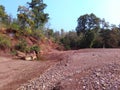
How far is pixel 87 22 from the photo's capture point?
40469mm

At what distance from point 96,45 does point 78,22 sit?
539 cm

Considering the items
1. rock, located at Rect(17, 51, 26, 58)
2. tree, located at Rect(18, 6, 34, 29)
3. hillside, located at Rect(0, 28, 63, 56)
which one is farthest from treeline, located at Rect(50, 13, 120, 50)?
rock, located at Rect(17, 51, 26, 58)

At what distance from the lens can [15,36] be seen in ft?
99.1

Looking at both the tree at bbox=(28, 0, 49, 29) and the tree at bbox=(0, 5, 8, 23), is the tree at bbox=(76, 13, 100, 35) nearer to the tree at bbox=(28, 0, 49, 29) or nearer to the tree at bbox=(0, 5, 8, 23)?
the tree at bbox=(28, 0, 49, 29)

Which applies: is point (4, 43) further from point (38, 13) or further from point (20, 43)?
point (38, 13)

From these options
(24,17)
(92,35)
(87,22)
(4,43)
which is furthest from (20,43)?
(87,22)

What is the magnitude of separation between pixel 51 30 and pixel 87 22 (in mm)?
4748

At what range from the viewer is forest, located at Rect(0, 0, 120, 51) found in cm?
3134

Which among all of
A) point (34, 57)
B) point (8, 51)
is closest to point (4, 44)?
point (8, 51)

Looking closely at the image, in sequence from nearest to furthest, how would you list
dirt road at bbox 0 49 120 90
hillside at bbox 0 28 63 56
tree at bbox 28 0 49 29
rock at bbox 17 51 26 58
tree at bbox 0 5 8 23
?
dirt road at bbox 0 49 120 90
rock at bbox 17 51 26 58
hillside at bbox 0 28 63 56
tree at bbox 0 5 8 23
tree at bbox 28 0 49 29

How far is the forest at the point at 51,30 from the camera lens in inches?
1234

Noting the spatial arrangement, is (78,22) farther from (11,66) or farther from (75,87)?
(75,87)

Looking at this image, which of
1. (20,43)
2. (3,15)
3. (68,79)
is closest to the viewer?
(68,79)

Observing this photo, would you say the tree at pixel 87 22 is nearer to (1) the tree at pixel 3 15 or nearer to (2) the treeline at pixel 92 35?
(2) the treeline at pixel 92 35
